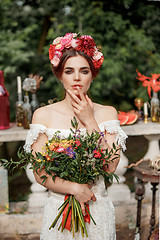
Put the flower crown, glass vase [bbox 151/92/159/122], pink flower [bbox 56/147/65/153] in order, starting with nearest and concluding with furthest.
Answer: pink flower [bbox 56/147/65/153], the flower crown, glass vase [bbox 151/92/159/122]

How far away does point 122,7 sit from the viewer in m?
7.40

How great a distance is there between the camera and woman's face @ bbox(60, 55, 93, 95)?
212 cm

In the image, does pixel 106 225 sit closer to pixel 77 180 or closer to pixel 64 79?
pixel 77 180

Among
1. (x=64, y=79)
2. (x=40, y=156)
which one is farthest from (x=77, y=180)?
(x=64, y=79)

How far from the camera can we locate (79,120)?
2.19 meters

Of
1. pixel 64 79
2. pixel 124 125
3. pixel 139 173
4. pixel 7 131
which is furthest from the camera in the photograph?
pixel 124 125

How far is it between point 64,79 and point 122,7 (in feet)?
19.8

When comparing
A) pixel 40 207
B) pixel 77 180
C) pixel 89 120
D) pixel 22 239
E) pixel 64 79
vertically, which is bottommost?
pixel 22 239

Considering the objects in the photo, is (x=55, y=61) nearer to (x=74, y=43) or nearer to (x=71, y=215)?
(x=74, y=43)

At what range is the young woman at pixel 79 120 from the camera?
2.06 m

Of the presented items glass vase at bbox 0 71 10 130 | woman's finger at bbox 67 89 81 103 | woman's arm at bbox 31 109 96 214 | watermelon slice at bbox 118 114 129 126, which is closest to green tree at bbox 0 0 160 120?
watermelon slice at bbox 118 114 129 126

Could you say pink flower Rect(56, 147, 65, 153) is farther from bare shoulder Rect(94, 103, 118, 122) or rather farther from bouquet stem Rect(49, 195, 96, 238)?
bare shoulder Rect(94, 103, 118, 122)

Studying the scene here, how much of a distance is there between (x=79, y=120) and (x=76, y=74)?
37 centimetres

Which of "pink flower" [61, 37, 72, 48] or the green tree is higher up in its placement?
the green tree
